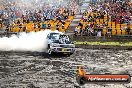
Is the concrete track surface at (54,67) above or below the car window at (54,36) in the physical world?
below

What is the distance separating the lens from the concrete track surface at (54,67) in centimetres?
1888

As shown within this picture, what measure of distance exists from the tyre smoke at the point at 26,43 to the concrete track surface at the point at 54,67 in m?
2.06

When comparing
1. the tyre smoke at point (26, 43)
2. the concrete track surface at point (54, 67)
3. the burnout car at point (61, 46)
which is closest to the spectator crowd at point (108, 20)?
the tyre smoke at point (26, 43)

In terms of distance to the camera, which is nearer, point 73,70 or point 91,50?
point 73,70

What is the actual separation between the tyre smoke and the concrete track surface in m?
2.06

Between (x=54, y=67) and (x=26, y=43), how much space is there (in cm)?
1239

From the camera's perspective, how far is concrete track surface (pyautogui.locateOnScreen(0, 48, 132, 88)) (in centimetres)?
1888

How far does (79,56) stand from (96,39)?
350 inches

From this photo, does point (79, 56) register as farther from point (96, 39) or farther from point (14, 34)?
point (14, 34)

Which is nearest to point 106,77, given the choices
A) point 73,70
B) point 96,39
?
point 73,70

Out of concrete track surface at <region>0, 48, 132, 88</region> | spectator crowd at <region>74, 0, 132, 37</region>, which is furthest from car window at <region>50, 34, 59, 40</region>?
spectator crowd at <region>74, 0, 132, 37</region>

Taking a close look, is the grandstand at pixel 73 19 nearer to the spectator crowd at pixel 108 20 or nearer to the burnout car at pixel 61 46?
the spectator crowd at pixel 108 20

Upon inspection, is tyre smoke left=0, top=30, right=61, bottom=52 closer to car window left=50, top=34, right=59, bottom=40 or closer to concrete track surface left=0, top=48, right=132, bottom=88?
car window left=50, top=34, right=59, bottom=40

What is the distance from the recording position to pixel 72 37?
40281 mm
